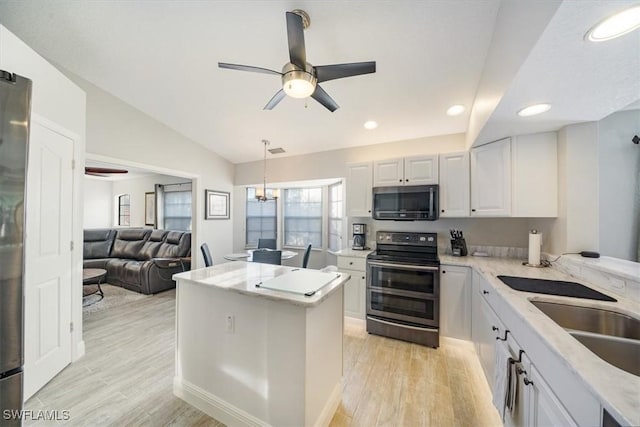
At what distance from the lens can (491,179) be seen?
253cm

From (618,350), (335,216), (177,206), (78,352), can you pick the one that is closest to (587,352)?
(618,350)

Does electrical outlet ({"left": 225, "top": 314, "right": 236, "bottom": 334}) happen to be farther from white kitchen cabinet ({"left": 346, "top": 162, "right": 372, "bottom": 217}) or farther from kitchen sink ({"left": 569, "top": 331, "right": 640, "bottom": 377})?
white kitchen cabinet ({"left": 346, "top": 162, "right": 372, "bottom": 217})

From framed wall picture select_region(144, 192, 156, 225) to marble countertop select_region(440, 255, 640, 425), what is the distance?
724 cm

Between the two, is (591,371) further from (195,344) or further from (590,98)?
(195,344)

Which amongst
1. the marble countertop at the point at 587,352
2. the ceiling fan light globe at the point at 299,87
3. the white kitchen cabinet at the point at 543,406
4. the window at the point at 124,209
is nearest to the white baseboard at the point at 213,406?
the white kitchen cabinet at the point at 543,406

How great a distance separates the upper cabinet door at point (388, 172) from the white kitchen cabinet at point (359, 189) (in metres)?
0.10

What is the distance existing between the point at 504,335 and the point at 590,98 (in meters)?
1.69

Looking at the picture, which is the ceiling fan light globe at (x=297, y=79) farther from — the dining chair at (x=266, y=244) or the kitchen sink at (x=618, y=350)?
the dining chair at (x=266, y=244)

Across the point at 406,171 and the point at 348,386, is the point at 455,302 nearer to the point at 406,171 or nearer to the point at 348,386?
the point at 348,386

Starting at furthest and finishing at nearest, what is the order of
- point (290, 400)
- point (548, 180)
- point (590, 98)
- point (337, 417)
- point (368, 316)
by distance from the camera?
point (368, 316) < point (548, 180) < point (337, 417) < point (590, 98) < point (290, 400)

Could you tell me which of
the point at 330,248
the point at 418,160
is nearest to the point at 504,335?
the point at 418,160

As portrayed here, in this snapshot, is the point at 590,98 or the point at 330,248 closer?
the point at 590,98

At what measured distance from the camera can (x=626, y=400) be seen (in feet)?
2.16

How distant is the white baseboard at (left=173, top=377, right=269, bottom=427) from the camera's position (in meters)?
1.55
